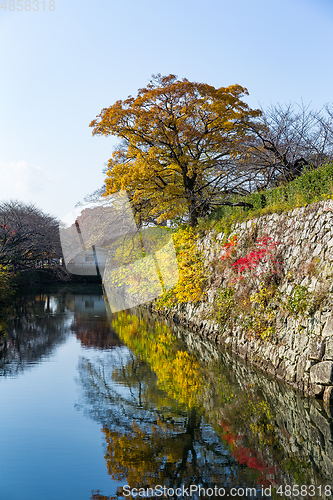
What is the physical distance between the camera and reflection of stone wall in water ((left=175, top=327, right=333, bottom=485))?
16.5ft

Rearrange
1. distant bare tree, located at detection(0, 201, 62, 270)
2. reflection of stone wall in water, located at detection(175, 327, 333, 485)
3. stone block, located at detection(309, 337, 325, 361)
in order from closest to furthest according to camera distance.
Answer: reflection of stone wall in water, located at detection(175, 327, 333, 485) < stone block, located at detection(309, 337, 325, 361) < distant bare tree, located at detection(0, 201, 62, 270)

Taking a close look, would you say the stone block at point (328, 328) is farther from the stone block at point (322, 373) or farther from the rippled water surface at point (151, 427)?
the rippled water surface at point (151, 427)

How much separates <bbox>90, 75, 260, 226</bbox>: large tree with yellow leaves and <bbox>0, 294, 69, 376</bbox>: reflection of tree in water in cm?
590

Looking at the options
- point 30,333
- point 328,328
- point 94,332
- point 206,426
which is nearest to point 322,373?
point 328,328

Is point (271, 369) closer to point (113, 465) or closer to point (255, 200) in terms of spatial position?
point (113, 465)

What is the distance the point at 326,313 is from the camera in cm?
757

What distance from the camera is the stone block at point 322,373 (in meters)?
7.01

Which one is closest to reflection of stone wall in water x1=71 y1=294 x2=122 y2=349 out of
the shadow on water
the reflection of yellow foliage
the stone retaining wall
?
the reflection of yellow foliage

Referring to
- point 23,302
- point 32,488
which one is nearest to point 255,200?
point 32,488

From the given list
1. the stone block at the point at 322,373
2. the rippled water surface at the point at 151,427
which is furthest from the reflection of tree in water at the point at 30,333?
the stone block at the point at 322,373

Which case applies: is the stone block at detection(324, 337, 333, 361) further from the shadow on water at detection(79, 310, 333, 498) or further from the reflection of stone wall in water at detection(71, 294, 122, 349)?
the reflection of stone wall in water at detection(71, 294, 122, 349)

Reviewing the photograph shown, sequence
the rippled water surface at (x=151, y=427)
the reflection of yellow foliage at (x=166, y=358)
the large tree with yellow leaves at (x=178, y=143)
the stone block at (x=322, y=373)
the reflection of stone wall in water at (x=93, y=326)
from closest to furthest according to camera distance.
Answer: the rippled water surface at (x=151, y=427) → the stone block at (x=322, y=373) → the reflection of yellow foliage at (x=166, y=358) → the reflection of stone wall in water at (x=93, y=326) → the large tree with yellow leaves at (x=178, y=143)

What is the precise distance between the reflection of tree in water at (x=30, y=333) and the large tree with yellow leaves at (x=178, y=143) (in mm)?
5900

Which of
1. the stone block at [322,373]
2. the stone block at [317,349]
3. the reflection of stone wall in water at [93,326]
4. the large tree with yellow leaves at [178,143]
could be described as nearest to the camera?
the stone block at [322,373]
